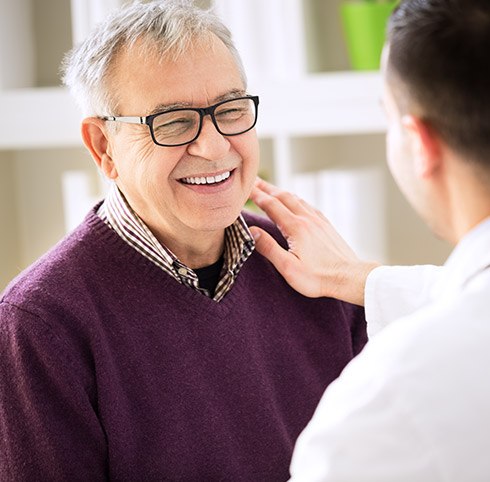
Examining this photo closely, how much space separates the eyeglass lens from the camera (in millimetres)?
1572

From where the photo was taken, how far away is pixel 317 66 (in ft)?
9.02

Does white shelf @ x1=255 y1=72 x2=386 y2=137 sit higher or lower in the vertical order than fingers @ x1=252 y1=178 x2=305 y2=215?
higher

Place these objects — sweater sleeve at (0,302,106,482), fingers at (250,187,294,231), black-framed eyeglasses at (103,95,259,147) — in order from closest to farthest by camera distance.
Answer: sweater sleeve at (0,302,106,482)
black-framed eyeglasses at (103,95,259,147)
fingers at (250,187,294,231)

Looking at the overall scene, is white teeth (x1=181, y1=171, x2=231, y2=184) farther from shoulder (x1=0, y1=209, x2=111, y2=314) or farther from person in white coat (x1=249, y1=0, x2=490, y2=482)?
person in white coat (x1=249, y1=0, x2=490, y2=482)

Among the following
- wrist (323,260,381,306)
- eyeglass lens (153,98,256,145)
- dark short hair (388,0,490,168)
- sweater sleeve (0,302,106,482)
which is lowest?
sweater sleeve (0,302,106,482)

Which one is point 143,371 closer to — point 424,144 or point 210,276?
point 210,276

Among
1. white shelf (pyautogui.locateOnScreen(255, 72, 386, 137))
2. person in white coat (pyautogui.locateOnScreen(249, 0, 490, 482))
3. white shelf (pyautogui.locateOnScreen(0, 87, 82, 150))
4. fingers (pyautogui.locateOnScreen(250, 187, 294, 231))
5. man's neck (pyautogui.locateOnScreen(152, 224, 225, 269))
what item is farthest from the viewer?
white shelf (pyautogui.locateOnScreen(0, 87, 82, 150))

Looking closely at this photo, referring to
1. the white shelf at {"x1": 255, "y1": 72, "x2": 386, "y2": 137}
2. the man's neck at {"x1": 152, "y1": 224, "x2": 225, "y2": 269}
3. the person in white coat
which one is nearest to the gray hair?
the man's neck at {"x1": 152, "y1": 224, "x2": 225, "y2": 269}

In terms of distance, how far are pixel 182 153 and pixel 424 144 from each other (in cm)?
60

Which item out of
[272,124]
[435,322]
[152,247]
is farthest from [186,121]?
[272,124]

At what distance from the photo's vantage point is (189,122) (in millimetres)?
1584

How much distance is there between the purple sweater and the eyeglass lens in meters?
0.20

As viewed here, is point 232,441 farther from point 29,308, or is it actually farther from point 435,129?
point 435,129

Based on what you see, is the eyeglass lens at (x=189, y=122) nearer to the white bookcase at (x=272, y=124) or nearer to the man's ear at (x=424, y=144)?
the man's ear at (x=424, y=144)
